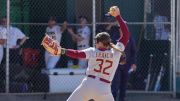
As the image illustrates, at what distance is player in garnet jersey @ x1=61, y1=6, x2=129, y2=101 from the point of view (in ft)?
27.4

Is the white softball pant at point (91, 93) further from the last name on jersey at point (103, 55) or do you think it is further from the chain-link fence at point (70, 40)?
the chain-link fence at point (70, 40)

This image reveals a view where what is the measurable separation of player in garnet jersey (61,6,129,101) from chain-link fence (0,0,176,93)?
4.67m

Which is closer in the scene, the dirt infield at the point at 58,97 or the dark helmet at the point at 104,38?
the dark helmet at the point at 104,38

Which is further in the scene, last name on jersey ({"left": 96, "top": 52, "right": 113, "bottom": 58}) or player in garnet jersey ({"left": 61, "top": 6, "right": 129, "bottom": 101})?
last name on jersey ({"left": 96, "top": 52, "right": 113, "bottom": 58})

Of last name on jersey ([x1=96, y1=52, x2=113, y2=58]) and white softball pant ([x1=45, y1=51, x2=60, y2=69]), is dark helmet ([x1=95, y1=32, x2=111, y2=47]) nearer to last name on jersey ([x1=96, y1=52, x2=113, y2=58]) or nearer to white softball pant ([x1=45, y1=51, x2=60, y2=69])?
last name on jersey ([x1=96, y1=52, x2=113, y2=58])

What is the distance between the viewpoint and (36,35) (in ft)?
48.3

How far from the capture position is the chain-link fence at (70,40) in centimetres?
1368

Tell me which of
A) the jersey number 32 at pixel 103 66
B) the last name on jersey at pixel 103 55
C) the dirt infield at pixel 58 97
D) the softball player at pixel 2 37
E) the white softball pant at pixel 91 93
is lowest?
the dirt infield at pixel 58 97

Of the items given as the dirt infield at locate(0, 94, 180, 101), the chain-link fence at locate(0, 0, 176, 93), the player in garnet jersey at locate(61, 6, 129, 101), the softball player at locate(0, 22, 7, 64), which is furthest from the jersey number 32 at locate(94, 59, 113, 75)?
the softball player at locate(0, 22, 7, 64)

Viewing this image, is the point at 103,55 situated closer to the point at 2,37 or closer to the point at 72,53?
the point at 72,53

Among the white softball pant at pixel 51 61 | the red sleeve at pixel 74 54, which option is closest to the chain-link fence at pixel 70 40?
the white softball pant at pixel 51 61

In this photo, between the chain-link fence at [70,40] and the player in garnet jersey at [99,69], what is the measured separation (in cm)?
467

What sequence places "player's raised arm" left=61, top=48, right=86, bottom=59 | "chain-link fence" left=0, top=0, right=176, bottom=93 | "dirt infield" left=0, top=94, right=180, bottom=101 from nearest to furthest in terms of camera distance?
1. "player's raised arm" left=61, top=48, right=86, bottom=59
2. "dirt infield" left=0, top=94, right=180, bottom=101
3. "chain-link fence" left=0, top=0, right=176, bottom=93

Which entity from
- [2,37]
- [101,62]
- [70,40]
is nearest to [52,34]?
[70,40]
